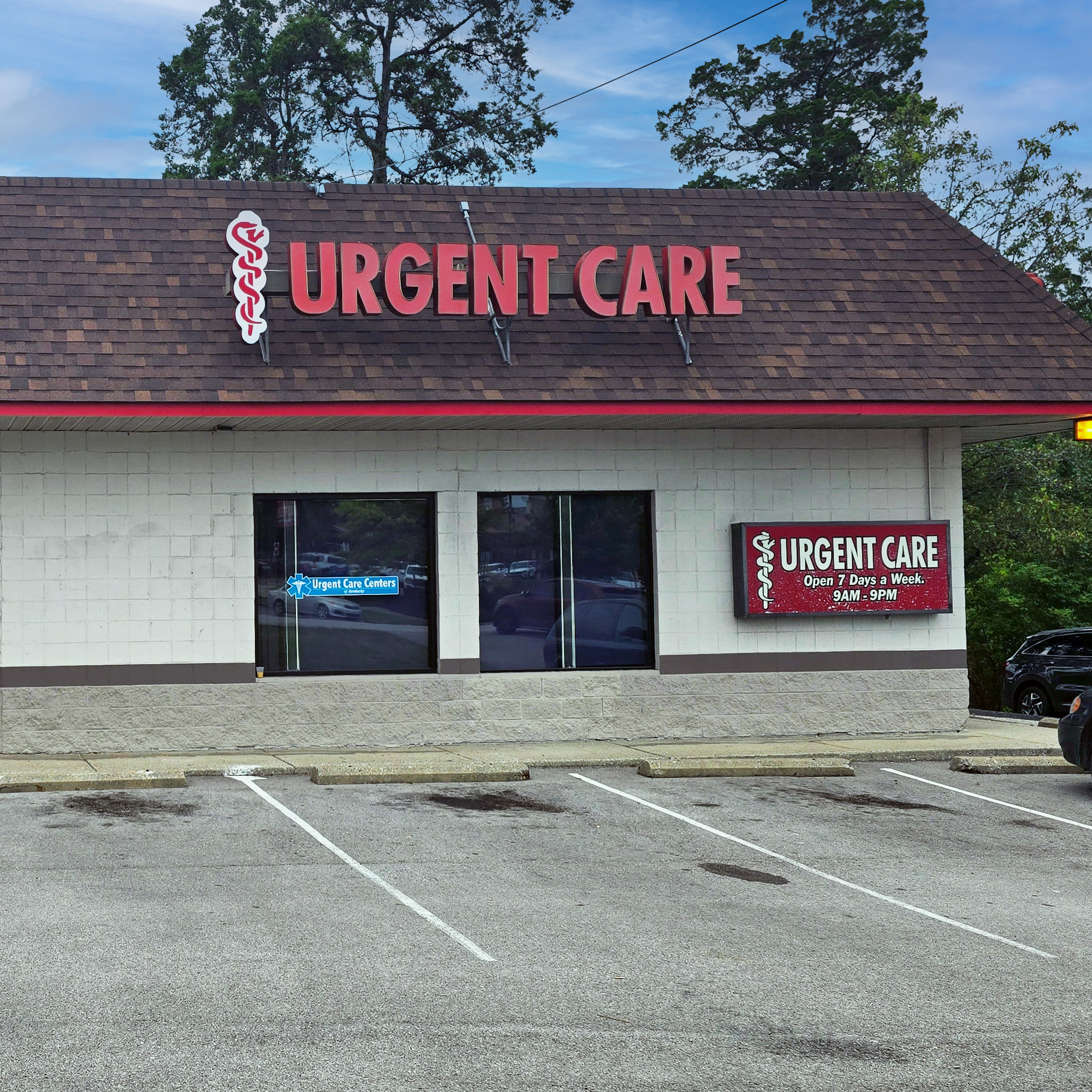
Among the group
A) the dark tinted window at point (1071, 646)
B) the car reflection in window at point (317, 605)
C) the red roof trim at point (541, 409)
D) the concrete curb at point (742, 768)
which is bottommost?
the concrete curb at point (742, 768)

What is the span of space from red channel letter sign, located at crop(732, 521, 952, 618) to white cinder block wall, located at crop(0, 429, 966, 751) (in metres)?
0.22

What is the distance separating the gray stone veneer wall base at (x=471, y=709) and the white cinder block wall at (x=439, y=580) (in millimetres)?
22

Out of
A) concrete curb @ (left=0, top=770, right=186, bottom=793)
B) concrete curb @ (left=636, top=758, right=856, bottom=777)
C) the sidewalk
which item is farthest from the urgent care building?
concrete curb @ (left=0, top=770, right=186, bottom=793)

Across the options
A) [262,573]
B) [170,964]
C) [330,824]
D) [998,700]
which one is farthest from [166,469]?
[998,700]

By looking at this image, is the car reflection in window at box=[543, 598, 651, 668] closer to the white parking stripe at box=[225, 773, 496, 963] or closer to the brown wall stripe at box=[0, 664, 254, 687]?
the brown wall stripe at box=[0, 664, 254, 687]

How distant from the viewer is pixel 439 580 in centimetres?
1631

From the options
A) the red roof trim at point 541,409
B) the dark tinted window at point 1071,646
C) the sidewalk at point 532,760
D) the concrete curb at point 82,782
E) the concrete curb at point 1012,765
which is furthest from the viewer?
the dark tinted window at point 1071,646

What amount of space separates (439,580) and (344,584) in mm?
1049

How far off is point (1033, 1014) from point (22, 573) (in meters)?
11.8

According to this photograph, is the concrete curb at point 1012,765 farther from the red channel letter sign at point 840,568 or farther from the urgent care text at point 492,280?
the urgent care text at point 492,280

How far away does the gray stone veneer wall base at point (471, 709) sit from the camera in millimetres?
15477

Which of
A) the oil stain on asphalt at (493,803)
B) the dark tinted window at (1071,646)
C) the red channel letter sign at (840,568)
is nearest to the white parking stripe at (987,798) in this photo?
the red channel letter sign at (840,568)

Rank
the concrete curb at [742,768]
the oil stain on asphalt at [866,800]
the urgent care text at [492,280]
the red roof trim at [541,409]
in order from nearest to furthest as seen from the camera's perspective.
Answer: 1. the oil stain on asphalt at [866,800]
2. the concrete curb at [742,768]
3. the red roof trim at [541,409]
4. the urgent care text at [492,280]

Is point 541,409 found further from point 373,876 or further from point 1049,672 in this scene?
point 1049,672
